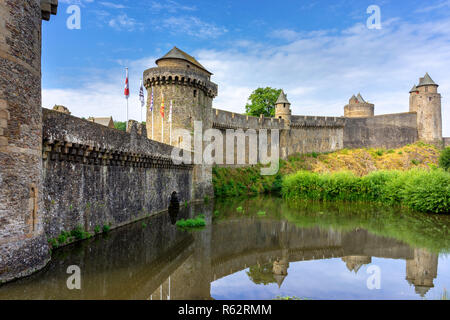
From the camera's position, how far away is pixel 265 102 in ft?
155

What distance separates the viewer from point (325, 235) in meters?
14.0

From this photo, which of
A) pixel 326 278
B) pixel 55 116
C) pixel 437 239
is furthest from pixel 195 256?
pixel 437 239

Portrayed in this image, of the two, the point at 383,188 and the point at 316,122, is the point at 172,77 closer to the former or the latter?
the point at 383,188

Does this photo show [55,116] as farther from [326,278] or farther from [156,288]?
[326,278]

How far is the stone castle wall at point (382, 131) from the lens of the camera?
1801 inches

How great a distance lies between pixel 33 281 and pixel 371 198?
84.8 feet

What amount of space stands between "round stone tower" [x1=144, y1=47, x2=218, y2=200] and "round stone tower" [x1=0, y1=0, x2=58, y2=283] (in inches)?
636

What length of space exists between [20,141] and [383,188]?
85.0 feet

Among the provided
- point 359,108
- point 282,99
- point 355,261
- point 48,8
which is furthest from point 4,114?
point 359,108

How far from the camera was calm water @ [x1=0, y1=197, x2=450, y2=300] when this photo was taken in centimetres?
731
